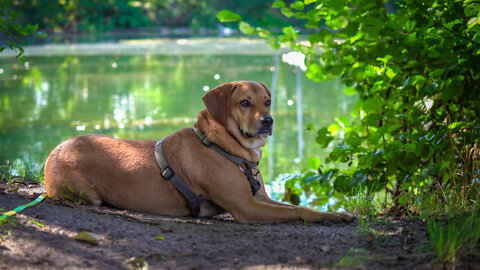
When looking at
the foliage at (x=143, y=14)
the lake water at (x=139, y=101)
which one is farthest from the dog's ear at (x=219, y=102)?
the foliage at (x=143, y=14)

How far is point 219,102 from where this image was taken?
4035 millimetres

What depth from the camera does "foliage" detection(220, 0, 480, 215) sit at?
4.27 meters

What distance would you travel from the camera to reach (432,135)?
4551 mm

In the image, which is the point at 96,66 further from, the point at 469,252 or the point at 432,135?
the point at 469,252

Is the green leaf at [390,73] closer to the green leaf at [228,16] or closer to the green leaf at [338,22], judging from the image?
the green leaf at [338,22]

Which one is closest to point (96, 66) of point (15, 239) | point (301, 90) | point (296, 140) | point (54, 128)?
point (301, 90)

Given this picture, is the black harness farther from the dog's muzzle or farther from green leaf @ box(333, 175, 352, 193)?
green leaf @ box(333, 175, 352, 193)

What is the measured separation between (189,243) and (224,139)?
3.29 ft

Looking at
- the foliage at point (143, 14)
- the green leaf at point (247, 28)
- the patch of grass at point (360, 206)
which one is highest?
the foliage at point (143, 14)

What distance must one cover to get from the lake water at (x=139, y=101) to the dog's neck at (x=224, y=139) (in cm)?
288

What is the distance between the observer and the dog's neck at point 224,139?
13.0 ft

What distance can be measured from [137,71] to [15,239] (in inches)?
642

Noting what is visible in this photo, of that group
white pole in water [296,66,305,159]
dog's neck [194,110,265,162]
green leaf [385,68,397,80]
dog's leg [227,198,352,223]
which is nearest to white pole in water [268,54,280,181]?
white pole in water [296,66,305,159]

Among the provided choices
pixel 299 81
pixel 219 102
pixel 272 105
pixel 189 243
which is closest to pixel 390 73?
pixel 219 102
